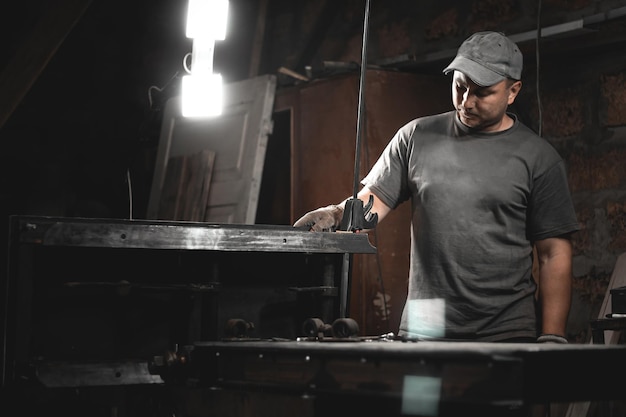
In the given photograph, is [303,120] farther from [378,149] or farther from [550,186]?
[550,186]

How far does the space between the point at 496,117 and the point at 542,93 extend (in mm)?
1486

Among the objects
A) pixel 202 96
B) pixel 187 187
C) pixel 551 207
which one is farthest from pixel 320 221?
pixel 187 187

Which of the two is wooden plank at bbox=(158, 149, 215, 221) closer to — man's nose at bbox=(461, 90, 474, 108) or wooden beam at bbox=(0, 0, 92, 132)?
wooden beam at bbox=(0, 0, 92, 132)

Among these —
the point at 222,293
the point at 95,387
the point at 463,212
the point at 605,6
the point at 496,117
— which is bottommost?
the point at 95,387

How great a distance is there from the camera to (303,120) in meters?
5.32

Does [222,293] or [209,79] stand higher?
[209,79]

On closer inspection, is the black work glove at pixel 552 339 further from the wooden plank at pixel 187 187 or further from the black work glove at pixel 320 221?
the wooden plank at pixel 187 187

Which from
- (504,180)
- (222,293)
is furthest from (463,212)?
(222,293)

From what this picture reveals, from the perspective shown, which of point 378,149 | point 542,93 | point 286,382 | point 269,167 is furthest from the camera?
point 269,167

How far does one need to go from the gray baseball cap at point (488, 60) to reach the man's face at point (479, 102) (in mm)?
33

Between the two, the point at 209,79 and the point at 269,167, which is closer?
the point at 209,79

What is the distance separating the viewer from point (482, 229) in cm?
306

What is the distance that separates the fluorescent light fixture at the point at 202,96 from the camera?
3.88m

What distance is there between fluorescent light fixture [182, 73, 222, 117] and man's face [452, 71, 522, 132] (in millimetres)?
1128
